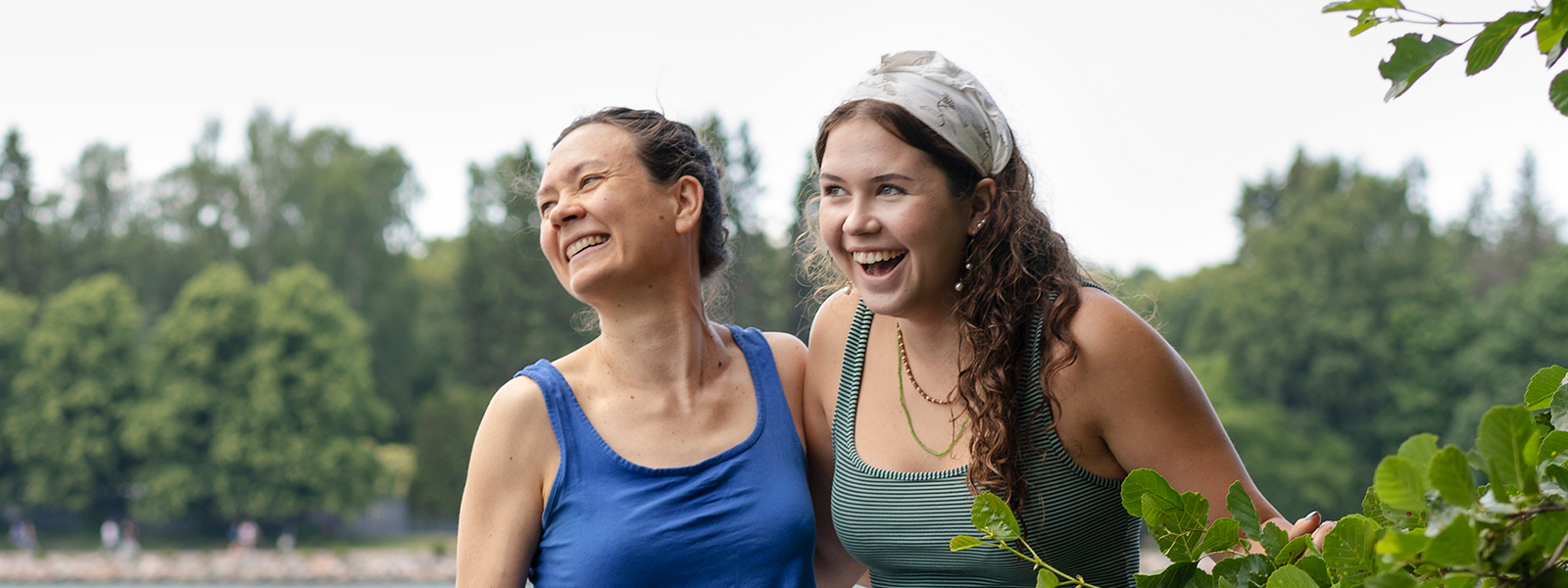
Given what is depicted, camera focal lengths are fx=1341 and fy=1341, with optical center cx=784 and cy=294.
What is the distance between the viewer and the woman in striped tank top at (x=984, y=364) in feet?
7.38

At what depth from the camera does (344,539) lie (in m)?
46.7

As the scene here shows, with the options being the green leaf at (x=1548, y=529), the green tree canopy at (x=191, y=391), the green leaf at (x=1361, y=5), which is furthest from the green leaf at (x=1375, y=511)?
the green tree canopy at (x=191, y=391)

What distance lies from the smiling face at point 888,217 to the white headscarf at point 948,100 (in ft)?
0.20

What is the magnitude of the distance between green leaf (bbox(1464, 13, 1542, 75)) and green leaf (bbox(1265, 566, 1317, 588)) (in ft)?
1.31

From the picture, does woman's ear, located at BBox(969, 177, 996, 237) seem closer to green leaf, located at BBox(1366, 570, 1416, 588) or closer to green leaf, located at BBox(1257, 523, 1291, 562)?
green leaf, located at BBox(1257, 523, 1291, 562)

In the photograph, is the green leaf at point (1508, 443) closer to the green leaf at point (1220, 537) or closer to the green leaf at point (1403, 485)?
the green leaf at point (1403, 485)

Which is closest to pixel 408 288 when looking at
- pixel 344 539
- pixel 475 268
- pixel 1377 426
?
pixel 475 268

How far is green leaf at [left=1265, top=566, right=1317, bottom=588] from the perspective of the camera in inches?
40.1

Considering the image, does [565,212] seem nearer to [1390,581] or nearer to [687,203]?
[687,203]

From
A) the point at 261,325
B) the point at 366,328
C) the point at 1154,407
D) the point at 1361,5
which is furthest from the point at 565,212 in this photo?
the point at 366,328

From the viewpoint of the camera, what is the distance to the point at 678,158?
2674mm

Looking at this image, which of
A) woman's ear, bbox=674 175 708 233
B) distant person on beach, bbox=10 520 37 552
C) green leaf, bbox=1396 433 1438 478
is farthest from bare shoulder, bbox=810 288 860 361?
distant person on beach, bbox=10 520 37 552

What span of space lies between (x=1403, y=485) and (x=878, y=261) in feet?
5.00

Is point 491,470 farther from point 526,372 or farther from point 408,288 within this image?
point 408,288
